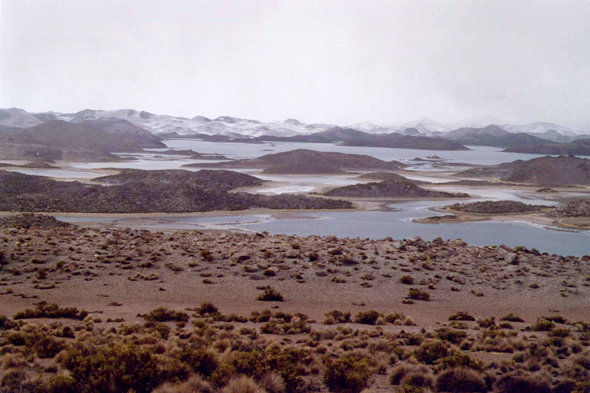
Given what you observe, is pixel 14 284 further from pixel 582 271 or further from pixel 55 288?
pixel 582 271

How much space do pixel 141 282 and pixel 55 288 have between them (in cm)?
281

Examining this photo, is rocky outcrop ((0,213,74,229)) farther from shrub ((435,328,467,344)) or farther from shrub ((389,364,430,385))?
shrub ((389,364,430,385))

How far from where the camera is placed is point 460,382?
7.53m

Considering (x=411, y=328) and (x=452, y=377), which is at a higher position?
(x=452, y=377)

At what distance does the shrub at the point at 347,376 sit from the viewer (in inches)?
287

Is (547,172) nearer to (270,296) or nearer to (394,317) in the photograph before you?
(270,296)

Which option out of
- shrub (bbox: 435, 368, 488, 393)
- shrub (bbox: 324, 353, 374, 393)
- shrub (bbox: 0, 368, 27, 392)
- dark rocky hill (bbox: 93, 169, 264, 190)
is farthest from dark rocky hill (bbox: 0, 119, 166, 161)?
shrub (bbox: 435, 368, 488, 393)

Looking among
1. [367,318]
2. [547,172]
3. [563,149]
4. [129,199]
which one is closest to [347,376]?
[367,318]

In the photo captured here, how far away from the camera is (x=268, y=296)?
627 inches

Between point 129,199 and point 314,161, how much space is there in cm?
5571

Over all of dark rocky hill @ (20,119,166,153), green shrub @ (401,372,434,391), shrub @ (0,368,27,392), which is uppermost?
dark rocky hill @ (20,119,166,153)

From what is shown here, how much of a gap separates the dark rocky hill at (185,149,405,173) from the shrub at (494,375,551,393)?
86986mm

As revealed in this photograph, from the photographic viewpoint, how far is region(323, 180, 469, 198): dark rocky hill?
59.5 m

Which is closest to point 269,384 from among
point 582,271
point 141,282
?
point 141,282
